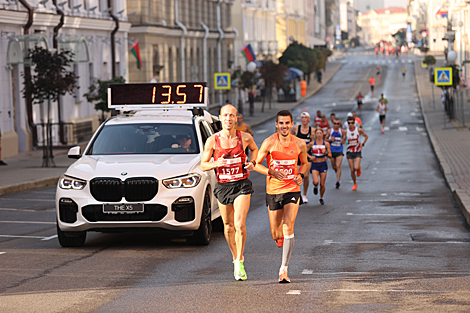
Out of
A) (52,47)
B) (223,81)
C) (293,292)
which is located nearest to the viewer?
(293,292)

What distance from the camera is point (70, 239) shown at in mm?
11688

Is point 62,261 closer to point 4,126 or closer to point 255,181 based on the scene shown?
point 255,181

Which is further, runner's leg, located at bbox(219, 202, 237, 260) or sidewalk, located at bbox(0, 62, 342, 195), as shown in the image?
sidewalk, located at bbox(0, 62, 342, 195)

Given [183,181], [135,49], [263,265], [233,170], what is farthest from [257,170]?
[135,49]

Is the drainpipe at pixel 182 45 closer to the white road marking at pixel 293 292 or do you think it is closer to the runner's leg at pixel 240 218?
the runner's leg at pixel 240 218

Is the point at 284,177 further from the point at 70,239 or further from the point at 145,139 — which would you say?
the point at 145,139

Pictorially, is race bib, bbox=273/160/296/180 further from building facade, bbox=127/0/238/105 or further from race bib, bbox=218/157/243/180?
building facade, bbox=127/0/238/105

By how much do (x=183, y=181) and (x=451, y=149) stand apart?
78.7 ft

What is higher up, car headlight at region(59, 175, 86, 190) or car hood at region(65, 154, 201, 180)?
car hood at region(65, 154, 201, 180)

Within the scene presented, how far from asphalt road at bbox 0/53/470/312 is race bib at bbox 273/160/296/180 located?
1093 mm

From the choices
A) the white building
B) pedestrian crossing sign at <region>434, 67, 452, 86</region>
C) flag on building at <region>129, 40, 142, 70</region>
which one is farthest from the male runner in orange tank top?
flag on building at <region>129, 40, 142, 70</region>

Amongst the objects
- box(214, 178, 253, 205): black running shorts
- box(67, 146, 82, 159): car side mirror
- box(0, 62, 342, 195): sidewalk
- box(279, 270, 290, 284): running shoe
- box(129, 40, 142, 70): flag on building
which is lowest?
box(0, 62, 342, 195): sidewalk

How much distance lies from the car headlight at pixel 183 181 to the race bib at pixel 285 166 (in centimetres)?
266

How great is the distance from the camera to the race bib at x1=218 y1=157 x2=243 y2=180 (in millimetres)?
9062
